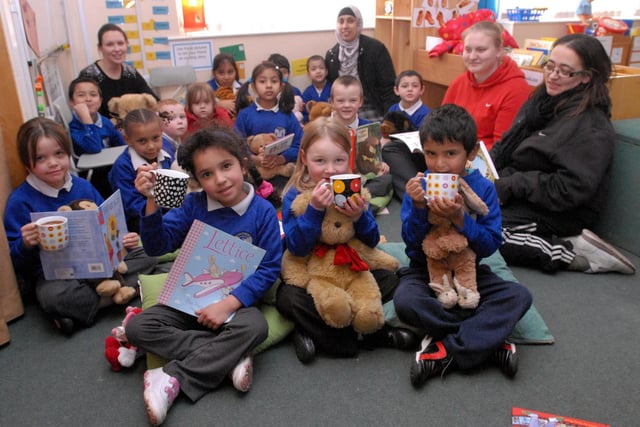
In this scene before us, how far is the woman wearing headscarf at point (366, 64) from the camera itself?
460 cm

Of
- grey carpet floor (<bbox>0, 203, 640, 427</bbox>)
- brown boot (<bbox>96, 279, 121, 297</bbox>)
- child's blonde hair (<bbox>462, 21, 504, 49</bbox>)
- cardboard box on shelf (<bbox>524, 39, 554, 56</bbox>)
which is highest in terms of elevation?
child's blonde hair (<bbox>462, 21, 504, 49</bbox>)

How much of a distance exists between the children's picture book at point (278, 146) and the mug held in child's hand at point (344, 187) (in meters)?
1.37

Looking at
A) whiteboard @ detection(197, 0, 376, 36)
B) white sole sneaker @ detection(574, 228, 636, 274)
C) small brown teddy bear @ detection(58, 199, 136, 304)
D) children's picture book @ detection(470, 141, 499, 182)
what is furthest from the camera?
whiteboard @ detection(197, 0, 376, 36)

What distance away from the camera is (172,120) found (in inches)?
120

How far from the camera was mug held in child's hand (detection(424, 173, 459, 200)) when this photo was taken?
1.60 m

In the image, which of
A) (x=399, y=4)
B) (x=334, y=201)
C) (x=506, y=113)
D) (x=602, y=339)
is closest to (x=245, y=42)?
(x=399, y=4)

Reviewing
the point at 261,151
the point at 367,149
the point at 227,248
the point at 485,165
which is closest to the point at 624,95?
the point at 485,165

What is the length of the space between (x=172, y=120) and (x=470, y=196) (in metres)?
1.96

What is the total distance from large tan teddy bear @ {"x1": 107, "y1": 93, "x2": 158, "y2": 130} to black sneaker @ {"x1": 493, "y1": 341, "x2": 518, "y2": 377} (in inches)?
Result: 102

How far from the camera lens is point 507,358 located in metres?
1.73

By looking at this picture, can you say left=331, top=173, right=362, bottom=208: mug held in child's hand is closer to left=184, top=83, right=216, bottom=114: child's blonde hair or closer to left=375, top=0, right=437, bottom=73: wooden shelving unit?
left=184, top=83, right=216, bottom=114: child's blonde hair

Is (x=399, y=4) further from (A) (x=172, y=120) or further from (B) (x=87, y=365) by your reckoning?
(B) (x=87, y=365)

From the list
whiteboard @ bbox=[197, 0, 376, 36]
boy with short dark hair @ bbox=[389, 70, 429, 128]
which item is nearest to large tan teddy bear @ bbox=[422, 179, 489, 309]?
boy with short dark hair @ bbox=[389, 70, 429, 128]

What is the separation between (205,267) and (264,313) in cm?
33
